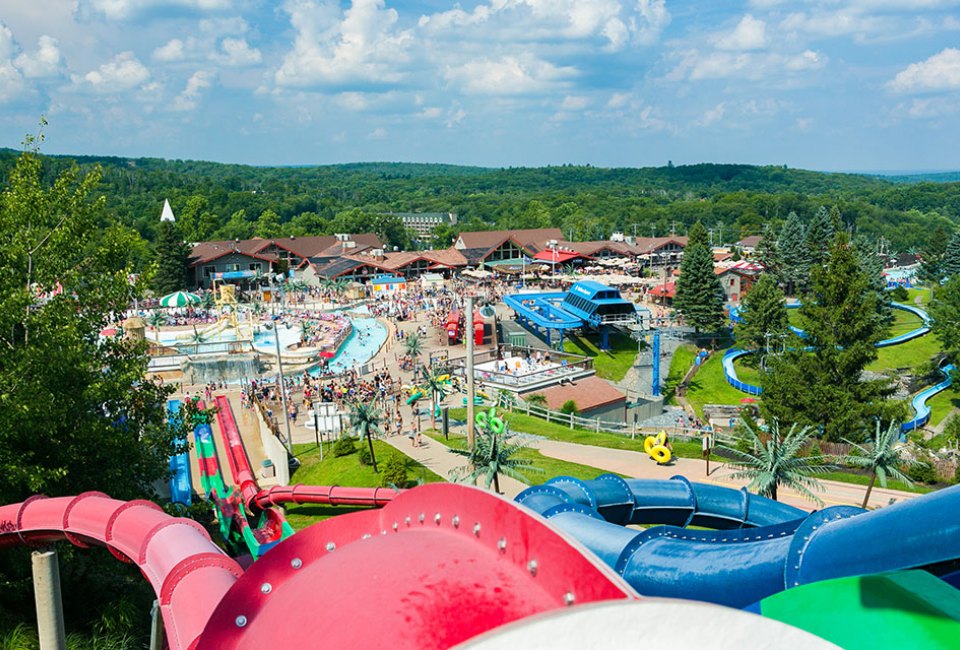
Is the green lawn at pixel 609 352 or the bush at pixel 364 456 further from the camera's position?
the green lawn at pixel 609 352

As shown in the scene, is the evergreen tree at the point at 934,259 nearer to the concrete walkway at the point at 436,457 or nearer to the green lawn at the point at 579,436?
the green lawn at the point at 579,436

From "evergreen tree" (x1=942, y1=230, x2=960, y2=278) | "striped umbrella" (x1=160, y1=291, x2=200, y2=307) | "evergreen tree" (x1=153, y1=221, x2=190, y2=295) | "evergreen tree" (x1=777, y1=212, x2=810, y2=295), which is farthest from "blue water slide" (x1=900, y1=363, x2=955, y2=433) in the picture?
"evergreen tree" (x1=153, y1=221, x2=190, y2=295)

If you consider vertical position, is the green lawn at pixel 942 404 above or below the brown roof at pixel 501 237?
below

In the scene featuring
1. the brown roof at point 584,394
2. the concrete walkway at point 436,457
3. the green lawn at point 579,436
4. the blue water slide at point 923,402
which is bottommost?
the blue water slide at point 923,402

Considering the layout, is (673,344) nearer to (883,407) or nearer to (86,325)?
(883,407)

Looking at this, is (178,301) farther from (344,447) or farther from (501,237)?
(501,237)

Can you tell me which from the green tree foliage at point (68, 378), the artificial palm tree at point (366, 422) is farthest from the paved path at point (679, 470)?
the green tree foliage at point (68, 378)
